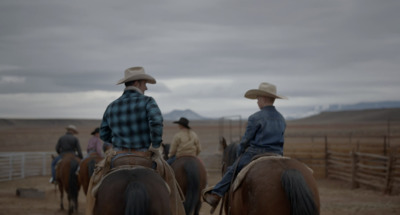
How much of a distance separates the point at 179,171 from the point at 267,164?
177 inches

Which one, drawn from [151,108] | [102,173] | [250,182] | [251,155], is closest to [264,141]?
[251,155]

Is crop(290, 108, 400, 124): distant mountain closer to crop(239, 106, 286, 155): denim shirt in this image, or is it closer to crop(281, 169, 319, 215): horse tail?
crop(239, 106, 286, 155): denim shirt

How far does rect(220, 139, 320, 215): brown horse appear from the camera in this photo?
4.84 metres

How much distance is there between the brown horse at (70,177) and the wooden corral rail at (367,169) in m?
11.0

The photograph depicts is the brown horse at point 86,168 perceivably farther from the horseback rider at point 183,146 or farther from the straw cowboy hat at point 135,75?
the straw cowboy hat at point 135,75

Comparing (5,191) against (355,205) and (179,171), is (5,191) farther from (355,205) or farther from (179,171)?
(355,205)

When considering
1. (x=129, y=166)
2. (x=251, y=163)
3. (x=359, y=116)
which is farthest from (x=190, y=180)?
(x=359, y=116)

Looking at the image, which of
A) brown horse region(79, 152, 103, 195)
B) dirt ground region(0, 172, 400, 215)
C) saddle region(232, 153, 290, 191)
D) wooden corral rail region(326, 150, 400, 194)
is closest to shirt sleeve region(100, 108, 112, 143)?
saddle region(232, 153, 290, 191)

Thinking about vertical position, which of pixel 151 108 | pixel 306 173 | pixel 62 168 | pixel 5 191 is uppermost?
pixel 151 108

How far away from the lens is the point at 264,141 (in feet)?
19.1

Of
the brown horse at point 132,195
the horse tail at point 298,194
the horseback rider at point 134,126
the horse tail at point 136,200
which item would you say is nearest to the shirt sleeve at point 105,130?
the horseback rider at point 134,126

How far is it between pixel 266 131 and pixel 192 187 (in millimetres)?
4023

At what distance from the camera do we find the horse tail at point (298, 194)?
4.80 meters

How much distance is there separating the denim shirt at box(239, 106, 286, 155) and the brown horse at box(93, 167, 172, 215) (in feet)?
6.42
